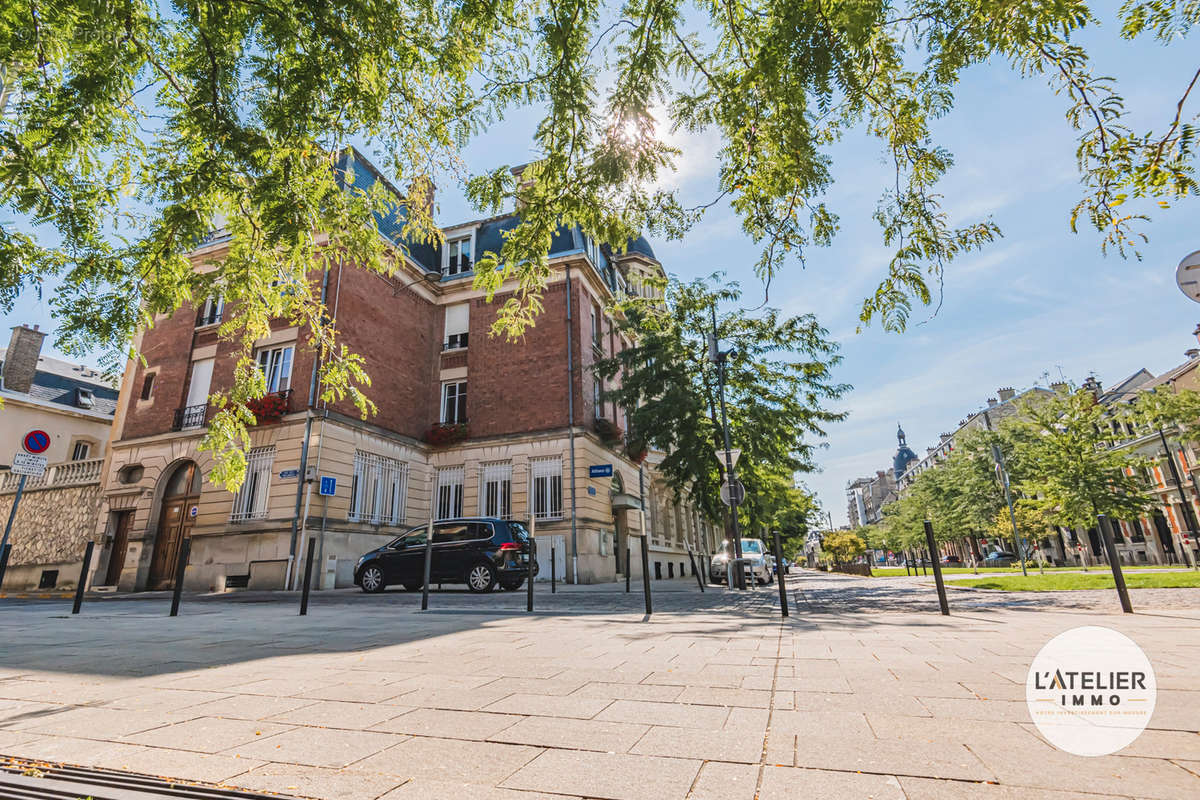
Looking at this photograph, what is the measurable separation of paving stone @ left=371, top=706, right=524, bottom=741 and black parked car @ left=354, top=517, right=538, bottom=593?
11.3 m

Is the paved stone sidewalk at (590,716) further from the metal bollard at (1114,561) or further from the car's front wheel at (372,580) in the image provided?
the car's front wheel at (372,580)

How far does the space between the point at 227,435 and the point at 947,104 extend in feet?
25.7

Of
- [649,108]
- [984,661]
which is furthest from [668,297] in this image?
[984,661]

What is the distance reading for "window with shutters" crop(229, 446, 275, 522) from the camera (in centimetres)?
1691

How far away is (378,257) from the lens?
6.24 meters

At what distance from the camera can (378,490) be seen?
1880 cm

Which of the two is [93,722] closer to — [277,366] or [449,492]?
[277,366]

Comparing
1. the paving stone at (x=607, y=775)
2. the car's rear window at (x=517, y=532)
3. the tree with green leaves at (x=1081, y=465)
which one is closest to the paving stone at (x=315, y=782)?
the paving stone at (x=607, y=775)

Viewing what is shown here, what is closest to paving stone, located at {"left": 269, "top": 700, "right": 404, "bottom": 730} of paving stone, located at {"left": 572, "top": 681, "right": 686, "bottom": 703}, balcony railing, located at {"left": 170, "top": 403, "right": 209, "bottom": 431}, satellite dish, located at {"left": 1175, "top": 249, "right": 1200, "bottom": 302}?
paving stone, located at {"left": 572, "top": 681, "right": 686, "bottom": 703}

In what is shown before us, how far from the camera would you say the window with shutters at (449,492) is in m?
20.6

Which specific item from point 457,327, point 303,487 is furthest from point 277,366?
point 457,327

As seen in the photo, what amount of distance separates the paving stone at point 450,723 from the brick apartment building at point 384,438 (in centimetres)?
1454

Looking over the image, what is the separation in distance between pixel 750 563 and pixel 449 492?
11.3m

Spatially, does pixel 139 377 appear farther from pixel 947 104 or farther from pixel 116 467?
pixel 947 104
